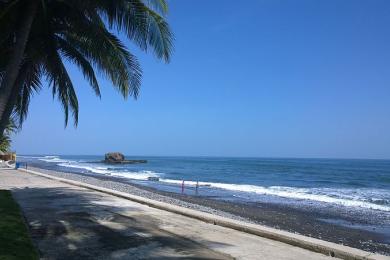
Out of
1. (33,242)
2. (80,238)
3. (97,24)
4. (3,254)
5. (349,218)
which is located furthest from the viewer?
(349,218)

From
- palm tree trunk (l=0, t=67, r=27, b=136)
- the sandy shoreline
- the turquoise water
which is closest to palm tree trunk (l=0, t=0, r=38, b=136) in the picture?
palm tree trunk (l=0, t=67, r=27, b=136)

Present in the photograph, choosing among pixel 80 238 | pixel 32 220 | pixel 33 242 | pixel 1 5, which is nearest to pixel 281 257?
pixel 80 238

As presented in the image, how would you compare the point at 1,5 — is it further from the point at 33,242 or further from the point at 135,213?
the point at 135,213

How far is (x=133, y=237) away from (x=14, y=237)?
193 cm

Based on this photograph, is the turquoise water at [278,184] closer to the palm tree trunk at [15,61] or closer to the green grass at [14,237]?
the green grass at [14,237]

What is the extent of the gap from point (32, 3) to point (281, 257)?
5526mm

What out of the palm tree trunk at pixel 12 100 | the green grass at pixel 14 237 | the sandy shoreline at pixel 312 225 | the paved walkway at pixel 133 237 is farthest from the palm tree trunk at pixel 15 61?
the sandy shoreline at pixel 312 225

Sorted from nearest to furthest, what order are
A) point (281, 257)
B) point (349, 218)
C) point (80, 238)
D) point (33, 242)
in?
point (281, 257) < point (33, 242) < point (80, 238) < point (349, 218)

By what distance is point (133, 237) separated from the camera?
24.3 feet

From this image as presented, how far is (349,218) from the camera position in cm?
1814

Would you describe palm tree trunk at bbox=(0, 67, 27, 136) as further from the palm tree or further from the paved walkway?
the paved walkway

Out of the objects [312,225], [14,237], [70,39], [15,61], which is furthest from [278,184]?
[15,61]

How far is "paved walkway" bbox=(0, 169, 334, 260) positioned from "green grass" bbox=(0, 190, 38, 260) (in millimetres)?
207

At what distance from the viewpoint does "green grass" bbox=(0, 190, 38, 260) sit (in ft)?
18.8
